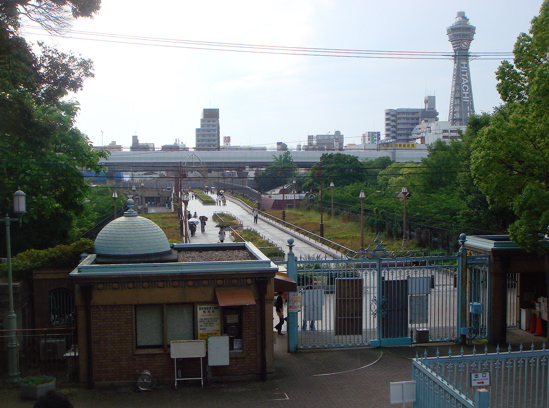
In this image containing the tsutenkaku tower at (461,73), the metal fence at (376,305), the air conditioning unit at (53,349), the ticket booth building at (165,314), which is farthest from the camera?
the tsutenkaku tower at (461,73)

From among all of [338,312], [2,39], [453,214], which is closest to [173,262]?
[338,312]

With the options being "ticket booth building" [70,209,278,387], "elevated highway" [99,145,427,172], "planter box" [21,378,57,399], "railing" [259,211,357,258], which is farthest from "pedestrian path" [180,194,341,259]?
"elevated highway" [99,145,427,172]

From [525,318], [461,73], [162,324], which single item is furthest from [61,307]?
[461,73]

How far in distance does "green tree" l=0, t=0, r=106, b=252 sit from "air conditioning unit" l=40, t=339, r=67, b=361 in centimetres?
898

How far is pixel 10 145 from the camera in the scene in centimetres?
2230

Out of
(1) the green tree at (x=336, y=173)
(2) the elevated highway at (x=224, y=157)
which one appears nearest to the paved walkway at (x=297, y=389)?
(1) the green tree at (x=336, y=173)

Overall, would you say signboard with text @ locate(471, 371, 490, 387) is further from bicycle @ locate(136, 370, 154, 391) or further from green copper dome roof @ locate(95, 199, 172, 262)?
green copper dome roof @ locate(95, 199, 172, 262)

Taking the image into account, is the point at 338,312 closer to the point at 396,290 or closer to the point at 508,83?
the point at 396,290

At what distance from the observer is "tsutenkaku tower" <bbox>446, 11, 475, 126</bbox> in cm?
18262

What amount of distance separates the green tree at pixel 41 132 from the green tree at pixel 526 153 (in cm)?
1375

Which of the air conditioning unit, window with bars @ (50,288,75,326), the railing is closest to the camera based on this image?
the air conditioning unit

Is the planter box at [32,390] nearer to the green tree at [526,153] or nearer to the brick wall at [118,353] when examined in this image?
the brick wall at [118,353]

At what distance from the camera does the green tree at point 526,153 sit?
46.9ft

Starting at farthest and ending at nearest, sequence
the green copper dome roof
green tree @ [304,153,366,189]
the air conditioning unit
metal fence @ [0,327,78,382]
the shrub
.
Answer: green tree @ [304,153,366,189], the green copper dome roof, the air conditioning unit, metal fence @ [0,327,78,382], the shrub
